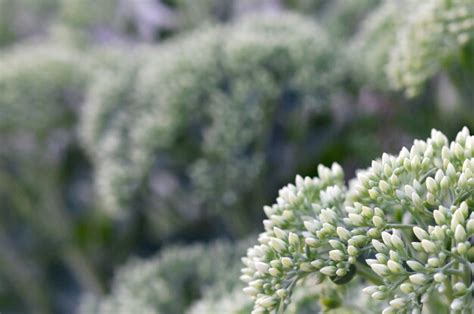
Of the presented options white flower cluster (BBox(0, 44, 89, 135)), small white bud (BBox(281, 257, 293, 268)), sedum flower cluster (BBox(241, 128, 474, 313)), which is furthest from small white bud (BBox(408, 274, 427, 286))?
white flower cluster (BBox(0, 44, 89, 135))

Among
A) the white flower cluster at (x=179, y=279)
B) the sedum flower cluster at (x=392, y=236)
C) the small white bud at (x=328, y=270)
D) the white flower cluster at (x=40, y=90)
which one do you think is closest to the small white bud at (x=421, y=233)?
the sedum flower cluster at (x=392, y=236)

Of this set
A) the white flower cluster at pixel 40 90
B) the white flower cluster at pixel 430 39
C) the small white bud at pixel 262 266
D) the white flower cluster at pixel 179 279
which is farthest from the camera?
the white flower cluster at pixel 40 90

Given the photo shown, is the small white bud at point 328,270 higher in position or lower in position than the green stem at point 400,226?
lower

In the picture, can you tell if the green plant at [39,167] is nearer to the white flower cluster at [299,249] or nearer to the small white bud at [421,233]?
the white flower cluster at [299,249]

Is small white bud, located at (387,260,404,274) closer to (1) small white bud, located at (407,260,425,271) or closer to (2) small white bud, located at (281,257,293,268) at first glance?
(1) small white bud, located at (407,260,425,271)

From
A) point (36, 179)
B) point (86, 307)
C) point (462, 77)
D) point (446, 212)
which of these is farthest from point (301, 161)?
point (446, 212)

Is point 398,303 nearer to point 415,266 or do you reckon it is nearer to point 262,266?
point 415,266

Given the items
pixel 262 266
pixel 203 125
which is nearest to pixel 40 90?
pixel 203 125
